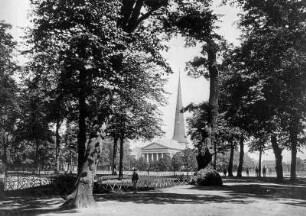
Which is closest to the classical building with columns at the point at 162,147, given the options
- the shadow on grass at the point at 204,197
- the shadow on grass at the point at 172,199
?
the shadow on grass at the point at 204,197

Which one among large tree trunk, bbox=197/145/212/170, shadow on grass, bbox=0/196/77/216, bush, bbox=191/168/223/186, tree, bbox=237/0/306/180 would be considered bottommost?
shadow on grass, bbox=0/196/77/216

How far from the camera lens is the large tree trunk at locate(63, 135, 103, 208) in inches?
641

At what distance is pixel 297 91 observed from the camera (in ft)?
79.4

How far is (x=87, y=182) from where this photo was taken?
1662 centimetres

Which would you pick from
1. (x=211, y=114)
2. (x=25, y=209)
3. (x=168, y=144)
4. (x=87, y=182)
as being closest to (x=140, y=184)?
(x=211, y=114)

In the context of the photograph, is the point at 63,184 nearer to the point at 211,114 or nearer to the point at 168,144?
the point at 211,114

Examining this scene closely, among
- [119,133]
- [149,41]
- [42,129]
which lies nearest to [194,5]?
[149,41]

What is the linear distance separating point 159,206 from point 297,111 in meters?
15.7

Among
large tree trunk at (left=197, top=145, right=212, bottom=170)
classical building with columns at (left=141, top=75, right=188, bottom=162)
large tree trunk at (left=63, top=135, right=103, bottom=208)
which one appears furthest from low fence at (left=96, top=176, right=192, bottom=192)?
classical building with columns at (left=141, top=75, right=188, bottom=162)

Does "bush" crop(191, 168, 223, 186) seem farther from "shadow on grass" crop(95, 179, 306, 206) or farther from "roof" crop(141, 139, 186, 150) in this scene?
"roof" crop(141, 139, 186, 150)

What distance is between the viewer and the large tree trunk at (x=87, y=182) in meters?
16.3

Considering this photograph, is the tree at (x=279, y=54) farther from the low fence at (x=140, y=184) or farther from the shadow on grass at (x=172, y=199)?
the low fence at (x=140, y=184)

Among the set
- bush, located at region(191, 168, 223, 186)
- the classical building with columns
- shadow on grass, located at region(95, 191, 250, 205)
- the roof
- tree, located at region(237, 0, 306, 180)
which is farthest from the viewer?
the roof

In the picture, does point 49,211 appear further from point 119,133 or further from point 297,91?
point 119,133
